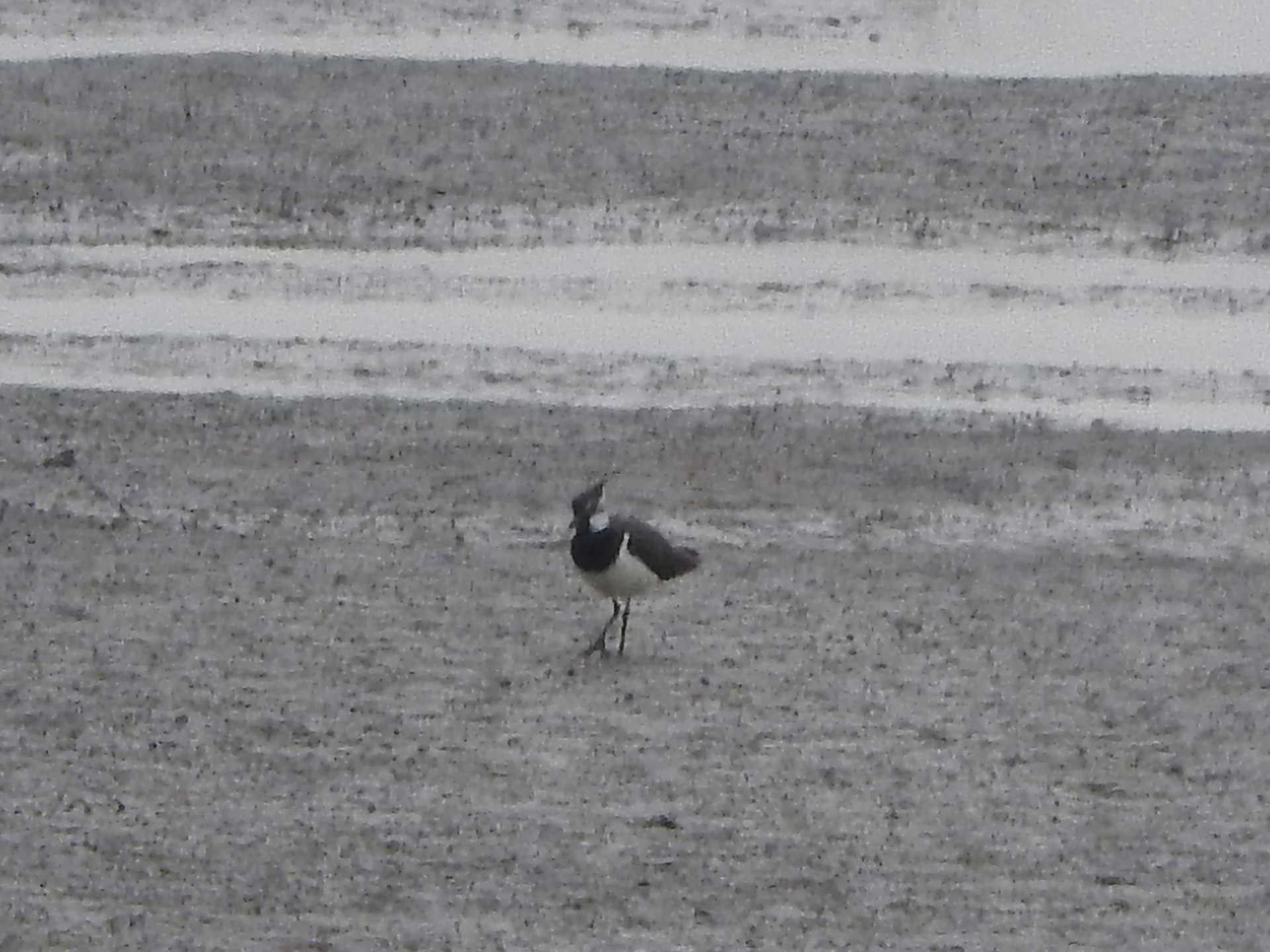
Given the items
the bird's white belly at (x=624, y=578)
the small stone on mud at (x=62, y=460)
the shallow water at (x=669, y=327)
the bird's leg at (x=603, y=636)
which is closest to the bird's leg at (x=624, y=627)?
the bird's leg at (x=603, y=636)

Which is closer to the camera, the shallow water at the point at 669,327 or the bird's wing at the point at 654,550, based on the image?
the bird's wing at the point at 654,550

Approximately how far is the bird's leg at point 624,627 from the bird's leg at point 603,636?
0.04 ft

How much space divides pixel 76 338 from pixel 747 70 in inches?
92.1

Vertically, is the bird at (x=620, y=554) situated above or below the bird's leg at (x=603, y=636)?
above

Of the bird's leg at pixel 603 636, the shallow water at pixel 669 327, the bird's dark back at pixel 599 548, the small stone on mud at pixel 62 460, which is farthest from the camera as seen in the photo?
the shallow water at pixel 669 327

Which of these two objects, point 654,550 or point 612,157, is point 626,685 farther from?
point 612,157

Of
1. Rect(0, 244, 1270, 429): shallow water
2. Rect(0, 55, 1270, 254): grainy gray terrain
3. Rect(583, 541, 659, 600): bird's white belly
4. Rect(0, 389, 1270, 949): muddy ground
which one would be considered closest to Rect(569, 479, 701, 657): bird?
Rect(583, 541, 659, 600): bird's white belly

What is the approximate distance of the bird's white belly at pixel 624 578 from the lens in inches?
134

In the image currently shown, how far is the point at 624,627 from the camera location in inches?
144

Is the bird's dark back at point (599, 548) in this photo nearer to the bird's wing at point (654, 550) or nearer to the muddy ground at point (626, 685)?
the bird's wing at point (654, 550)

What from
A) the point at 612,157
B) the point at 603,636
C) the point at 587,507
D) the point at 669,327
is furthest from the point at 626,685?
the point at 612,157

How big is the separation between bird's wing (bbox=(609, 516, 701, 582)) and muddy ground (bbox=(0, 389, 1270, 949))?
0.21 m

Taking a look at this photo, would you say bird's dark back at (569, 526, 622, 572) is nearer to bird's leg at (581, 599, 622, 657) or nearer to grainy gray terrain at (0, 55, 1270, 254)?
bird's leg at (581, 599, 622, 657)

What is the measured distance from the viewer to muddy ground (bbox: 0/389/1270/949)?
10.1 feet
